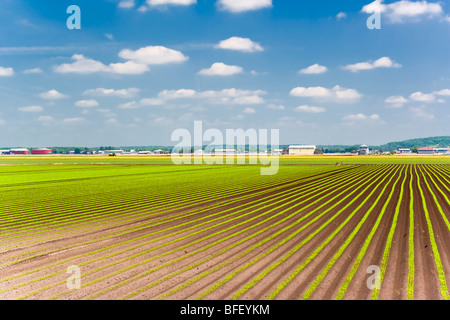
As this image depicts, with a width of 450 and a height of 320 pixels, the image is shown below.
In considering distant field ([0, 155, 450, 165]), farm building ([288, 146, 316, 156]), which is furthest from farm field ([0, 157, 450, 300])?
farm building ([288, 146, 316, 156])

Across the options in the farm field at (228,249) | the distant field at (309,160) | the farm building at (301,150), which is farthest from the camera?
the farm building at (301,150)

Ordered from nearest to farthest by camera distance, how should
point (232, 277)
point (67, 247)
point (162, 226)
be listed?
1. point (232, 277)
2. point (67, 247)
3. point (162, 226)

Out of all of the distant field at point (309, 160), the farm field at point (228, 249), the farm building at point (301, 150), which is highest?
the farm building at point (301, 150)

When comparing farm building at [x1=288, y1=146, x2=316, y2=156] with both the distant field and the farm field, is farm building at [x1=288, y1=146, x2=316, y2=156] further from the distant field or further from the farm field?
the farm field

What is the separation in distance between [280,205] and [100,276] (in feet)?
44.4

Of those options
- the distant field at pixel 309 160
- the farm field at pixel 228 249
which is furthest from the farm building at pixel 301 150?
the farm field at pixel 228 249

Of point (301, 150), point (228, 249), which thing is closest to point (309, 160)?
point (301, 150)

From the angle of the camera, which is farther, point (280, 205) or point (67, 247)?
point (280, 205)

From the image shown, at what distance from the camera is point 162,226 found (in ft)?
51.6

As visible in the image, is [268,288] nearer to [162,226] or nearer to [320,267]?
[320,267]

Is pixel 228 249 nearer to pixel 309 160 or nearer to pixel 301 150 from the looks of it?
pixel 309 160

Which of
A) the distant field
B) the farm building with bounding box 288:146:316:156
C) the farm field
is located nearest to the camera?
the farm field

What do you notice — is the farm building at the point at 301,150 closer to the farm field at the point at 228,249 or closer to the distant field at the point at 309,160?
the distant field at the point at 309,160
